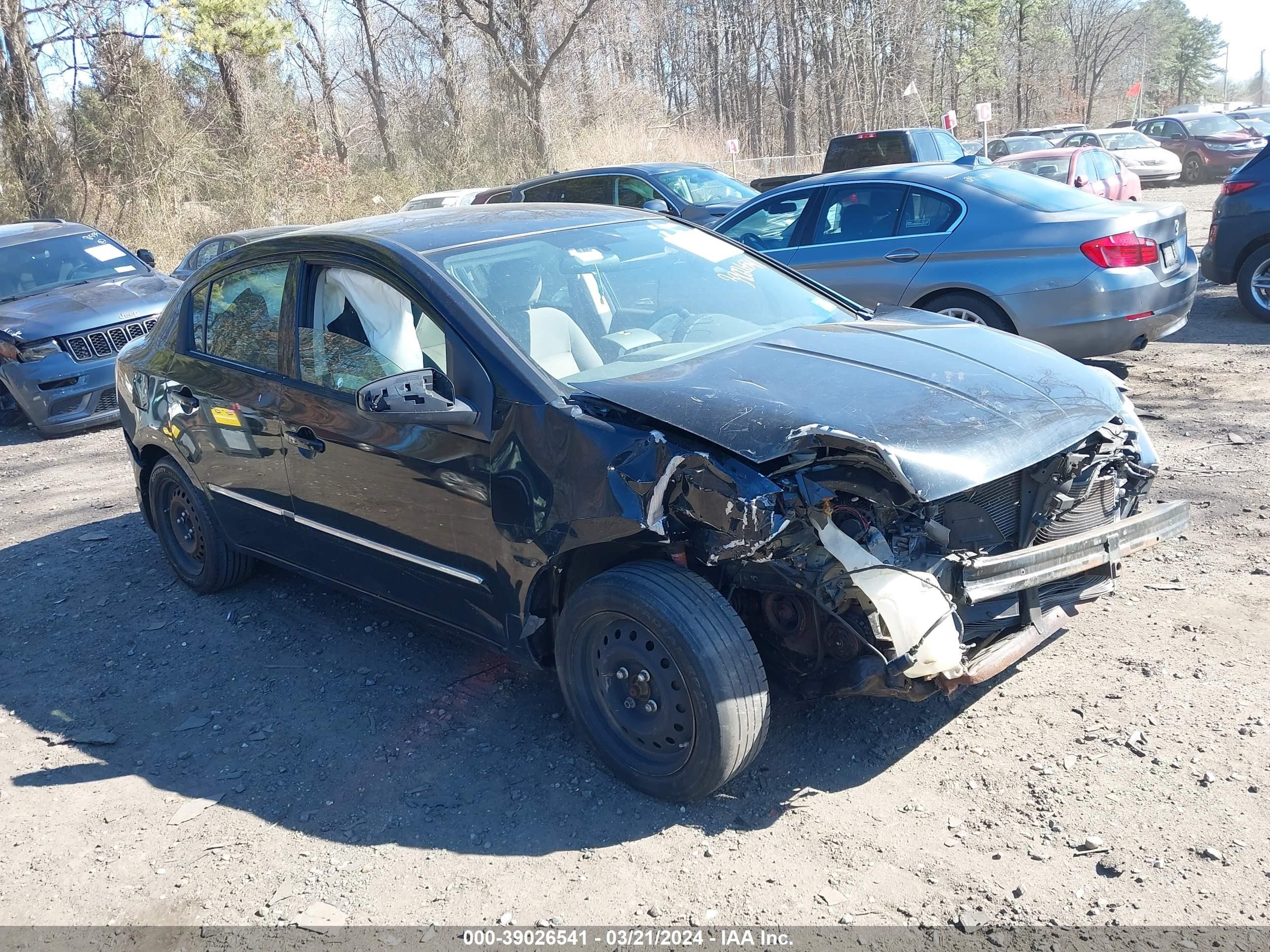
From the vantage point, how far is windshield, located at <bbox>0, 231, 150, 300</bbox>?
34.2ft

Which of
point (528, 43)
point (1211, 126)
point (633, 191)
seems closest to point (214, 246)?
point (633, 191)

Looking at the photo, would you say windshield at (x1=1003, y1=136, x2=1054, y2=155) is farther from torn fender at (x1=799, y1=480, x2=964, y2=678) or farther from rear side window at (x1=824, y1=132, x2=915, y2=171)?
torn fender at (x1=799, y1=480, x2=964, y2=678)

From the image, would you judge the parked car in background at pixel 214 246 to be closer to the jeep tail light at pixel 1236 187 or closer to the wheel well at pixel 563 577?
the wheel well at pixel 563 577

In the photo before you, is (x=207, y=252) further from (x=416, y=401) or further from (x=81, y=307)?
(x=416, y=401)

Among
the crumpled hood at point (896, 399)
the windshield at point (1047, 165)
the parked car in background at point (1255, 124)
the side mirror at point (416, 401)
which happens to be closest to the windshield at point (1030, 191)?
the crumpled hood at point (896, 399)

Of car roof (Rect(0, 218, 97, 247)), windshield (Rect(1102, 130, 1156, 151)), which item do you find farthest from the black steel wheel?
car roof (Rect(0, 218, 97, 247))

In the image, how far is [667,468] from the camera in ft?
10.2

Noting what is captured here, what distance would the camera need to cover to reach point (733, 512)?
118 inches

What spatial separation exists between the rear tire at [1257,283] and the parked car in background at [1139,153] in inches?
683

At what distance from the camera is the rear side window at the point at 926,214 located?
7613mm

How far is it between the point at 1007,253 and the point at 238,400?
206 inches

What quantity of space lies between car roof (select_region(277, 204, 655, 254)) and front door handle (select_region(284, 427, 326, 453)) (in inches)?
31.3

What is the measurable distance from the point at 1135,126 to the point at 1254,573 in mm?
29120

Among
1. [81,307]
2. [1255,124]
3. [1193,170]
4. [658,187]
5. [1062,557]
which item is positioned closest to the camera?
[1062,557]
